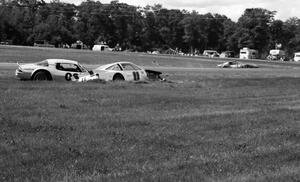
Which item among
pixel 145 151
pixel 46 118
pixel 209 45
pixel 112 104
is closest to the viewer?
pixel 145 151

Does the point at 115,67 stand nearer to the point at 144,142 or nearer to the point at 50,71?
the point at 50,71

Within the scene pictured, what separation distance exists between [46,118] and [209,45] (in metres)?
156

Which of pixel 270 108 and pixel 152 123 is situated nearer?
pixel 152 123

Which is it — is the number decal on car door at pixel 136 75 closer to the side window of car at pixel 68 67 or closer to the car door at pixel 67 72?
the car door at pixel 67 72

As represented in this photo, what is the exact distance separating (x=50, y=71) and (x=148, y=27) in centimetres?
14289

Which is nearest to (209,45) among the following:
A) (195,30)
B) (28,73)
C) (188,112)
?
(195,30)

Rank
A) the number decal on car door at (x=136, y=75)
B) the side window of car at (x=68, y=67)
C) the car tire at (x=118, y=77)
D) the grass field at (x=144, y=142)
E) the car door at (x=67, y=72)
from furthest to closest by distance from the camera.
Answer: the number decal on car door at (x=136, y=75) < the car tire at (x=118, y=77) < the side window of car at (x=68, y=67) < the car door at (x=67, y=72) < the grass field at (x=144, y=142)

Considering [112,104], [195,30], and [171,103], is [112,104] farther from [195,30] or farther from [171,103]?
[195,30]

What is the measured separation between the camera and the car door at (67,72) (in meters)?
24.7

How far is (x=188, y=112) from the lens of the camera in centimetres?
1329

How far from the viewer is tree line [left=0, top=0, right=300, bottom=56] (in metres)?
144

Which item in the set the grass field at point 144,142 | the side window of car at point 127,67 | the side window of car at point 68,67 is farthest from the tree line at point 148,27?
the grass field at point 144,142

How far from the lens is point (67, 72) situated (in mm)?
24844

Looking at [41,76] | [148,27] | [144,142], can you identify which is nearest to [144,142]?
[144,142]
